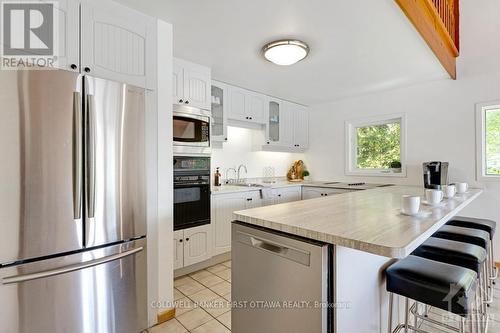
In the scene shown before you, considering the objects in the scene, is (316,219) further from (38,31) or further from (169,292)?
(38,31)

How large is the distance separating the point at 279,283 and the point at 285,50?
1.90 meters

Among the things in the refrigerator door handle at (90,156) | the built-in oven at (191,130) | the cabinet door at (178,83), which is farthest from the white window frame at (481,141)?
the refrigerator door handle at (90,156)

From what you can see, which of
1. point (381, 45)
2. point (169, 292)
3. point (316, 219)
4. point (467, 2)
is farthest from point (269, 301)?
point (467, 2)

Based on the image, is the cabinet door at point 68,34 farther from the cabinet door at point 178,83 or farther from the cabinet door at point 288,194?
the cabinet door at point 288,194

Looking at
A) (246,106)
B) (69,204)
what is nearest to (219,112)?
(246,106)

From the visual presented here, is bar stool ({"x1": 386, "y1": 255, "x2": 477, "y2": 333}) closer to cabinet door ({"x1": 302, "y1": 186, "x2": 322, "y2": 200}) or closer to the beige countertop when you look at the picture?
the beige countertop

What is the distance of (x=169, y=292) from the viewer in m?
1.94

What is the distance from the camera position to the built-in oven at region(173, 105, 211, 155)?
253 cm

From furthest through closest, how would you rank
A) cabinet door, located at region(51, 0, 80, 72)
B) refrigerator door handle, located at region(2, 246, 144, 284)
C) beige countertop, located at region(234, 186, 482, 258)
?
cabinet door, located at region(51, 0, 80, 72) → refrigerator door handle, located at region(2, 246, 144, 284) → beige countertop, located at region(234, 186, 482, 258)

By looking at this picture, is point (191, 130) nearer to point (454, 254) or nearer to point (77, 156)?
point (77, 156)

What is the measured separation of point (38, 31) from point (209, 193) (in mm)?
1894

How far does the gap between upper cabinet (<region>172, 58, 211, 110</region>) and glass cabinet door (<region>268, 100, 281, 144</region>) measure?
4.63ft

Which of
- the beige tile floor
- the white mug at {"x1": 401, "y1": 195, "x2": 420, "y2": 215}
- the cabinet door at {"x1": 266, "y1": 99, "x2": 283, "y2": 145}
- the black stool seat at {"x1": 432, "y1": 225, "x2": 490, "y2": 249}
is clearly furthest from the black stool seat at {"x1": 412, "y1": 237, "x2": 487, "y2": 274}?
the cabinet door at {"x1": 266, "y1": 99, "x2": 283, "y2": 145}

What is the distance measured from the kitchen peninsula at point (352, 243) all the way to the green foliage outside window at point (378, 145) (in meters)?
2.41
